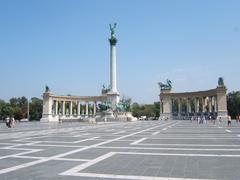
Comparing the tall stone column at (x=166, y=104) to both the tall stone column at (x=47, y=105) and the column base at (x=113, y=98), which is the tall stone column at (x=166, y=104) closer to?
the column base at (x=113, y=98)

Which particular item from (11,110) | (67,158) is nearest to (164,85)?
(11,110)

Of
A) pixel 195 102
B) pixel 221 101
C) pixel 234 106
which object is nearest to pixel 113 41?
pixel 221 101

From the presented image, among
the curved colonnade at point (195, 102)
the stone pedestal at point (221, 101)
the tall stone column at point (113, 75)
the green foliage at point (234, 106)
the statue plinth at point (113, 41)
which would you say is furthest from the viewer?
the green foliage at point (234, 106)

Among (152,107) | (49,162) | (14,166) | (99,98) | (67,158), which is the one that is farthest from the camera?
(152,107)

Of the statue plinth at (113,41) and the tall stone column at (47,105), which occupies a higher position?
the statue plinth at (113,41)

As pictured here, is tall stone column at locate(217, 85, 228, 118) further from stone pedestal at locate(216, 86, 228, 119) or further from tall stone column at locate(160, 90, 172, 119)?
tall stone column at locate(160, 90, 172, 119)

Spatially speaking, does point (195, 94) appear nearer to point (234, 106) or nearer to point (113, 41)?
point (234, 106)

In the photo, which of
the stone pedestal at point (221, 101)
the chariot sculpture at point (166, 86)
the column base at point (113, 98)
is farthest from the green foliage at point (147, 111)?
the column base at point (113, 98)

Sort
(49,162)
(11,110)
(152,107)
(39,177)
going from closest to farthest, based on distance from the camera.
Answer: (39,177) < (49,162) < (11,110) < (152,107)

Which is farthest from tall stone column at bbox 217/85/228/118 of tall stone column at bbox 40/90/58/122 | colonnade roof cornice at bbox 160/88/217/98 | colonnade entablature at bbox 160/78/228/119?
tall stone column at bbox 40/90/58/122

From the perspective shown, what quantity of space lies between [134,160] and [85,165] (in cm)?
224

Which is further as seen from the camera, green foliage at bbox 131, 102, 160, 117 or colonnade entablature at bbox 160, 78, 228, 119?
green foliage at bbox 131, 102, 160, 117

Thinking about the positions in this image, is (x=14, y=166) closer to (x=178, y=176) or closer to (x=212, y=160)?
(x=178, y=176)

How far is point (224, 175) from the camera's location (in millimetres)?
10625
